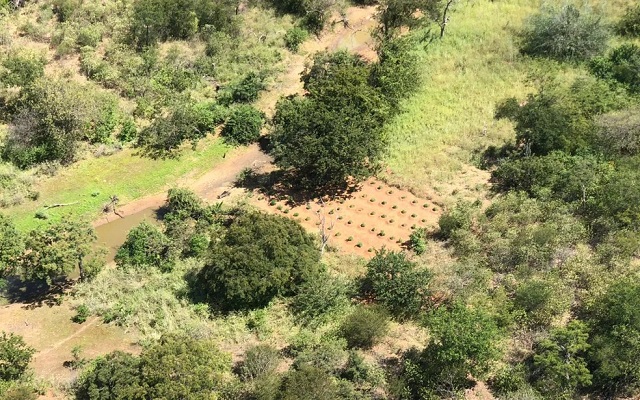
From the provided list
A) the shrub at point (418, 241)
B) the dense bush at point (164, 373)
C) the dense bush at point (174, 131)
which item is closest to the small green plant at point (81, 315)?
the dense bush at point (164, 373)

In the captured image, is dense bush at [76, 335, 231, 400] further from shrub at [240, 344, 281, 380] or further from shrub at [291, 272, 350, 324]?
Result: shrub at [291, 272, 350, 324]

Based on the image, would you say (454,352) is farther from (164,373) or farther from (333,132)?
(333,132)

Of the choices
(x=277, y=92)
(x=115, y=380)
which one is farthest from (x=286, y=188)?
(x=115, y=380)

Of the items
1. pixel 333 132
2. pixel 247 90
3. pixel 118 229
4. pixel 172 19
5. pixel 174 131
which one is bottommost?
pixel 118 229

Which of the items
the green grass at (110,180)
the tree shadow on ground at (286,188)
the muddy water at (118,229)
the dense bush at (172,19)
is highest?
the dense bush at (172,19)

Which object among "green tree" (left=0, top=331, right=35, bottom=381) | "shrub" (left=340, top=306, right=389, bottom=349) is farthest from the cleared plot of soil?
"green tree" (left=0, top=331, right=35, bottom=381)

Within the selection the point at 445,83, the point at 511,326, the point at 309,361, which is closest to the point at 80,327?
the point at 309,361

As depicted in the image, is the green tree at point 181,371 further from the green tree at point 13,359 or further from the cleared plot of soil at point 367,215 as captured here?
the cleared plot of soil at point 367,215
